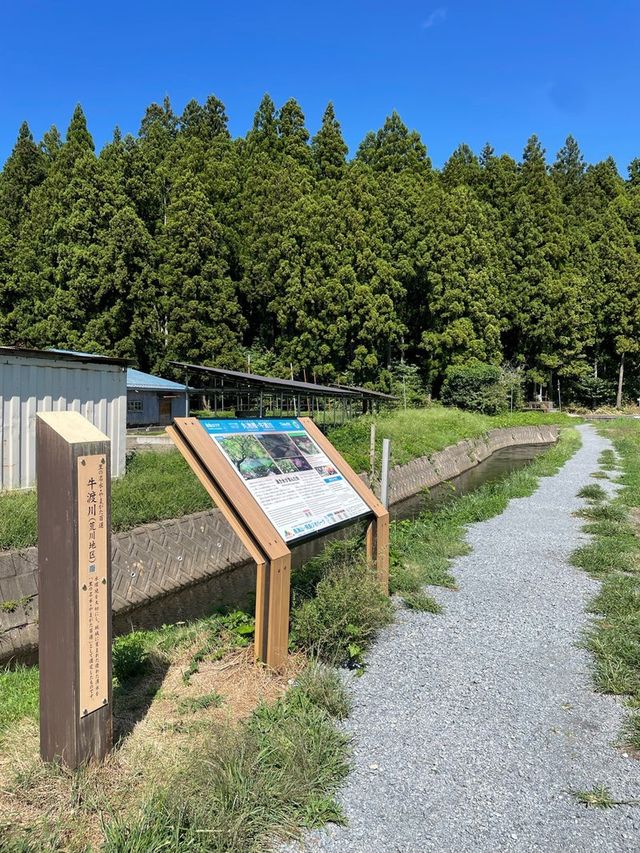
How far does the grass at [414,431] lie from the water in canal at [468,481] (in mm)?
1133

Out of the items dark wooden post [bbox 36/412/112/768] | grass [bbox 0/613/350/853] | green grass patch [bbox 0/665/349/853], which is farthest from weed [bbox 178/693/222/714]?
dark wooden post [bbox 36/412/112/768]

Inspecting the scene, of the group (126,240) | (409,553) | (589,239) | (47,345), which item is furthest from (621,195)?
(409,553)

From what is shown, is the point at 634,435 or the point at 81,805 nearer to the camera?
the point at 81,805

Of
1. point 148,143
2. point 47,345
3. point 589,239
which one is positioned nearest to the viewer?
point 47,345

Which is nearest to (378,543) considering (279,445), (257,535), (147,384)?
(279,445)

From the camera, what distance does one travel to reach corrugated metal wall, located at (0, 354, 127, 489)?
29.5 feet

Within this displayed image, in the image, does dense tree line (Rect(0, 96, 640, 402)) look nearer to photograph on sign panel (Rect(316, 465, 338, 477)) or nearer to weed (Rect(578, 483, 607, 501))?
weed (Rect(578, 483, 607, 501))

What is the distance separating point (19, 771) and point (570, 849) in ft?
8.24

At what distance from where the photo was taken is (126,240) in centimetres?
2892

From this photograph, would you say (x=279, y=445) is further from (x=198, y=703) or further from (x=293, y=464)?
(x=198, y=703)

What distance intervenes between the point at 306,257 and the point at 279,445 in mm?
30666

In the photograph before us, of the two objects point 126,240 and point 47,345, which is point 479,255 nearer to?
point 126,240

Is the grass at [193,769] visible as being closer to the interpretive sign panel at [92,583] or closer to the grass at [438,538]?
the interpretive sign panel at [92,583]

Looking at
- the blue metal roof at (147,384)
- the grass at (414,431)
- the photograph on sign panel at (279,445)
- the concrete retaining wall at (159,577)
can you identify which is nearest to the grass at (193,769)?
the photograph on sign panel at (279,445)
